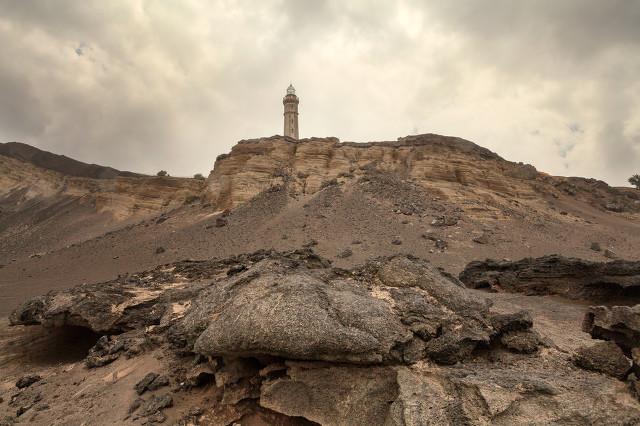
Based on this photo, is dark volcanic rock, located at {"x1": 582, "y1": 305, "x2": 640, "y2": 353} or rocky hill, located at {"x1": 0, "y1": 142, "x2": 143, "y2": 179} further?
rocky hill, located at {"x1": 0, "y1": 142, "x2": 143, "y2": 179}

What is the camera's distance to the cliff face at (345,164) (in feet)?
103

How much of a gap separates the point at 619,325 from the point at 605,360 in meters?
0.69

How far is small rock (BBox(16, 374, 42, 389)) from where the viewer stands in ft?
25.1

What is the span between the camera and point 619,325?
4996 millimetres

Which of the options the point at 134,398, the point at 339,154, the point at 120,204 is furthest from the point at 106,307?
the point at 120,204

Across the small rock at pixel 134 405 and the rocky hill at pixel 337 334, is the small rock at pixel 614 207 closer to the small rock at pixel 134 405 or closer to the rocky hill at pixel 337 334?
the rocky hill at pixel 337 334

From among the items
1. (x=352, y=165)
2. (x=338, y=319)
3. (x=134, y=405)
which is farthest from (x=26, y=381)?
(x=352, y=165)

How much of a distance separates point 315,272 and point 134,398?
12.8ft

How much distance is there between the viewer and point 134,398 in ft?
20.2

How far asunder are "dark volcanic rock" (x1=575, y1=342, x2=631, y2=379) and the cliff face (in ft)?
86.9

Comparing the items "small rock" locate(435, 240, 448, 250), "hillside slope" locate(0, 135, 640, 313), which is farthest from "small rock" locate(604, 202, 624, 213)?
"small rock" locate(435, 240, 448, 250)

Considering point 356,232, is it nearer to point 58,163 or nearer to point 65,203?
point 65,203

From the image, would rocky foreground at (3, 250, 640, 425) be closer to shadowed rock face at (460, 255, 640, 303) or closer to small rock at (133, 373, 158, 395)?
small rock at (133, 373, 158, 395)

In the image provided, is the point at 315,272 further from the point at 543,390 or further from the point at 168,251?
the point at 168,251
